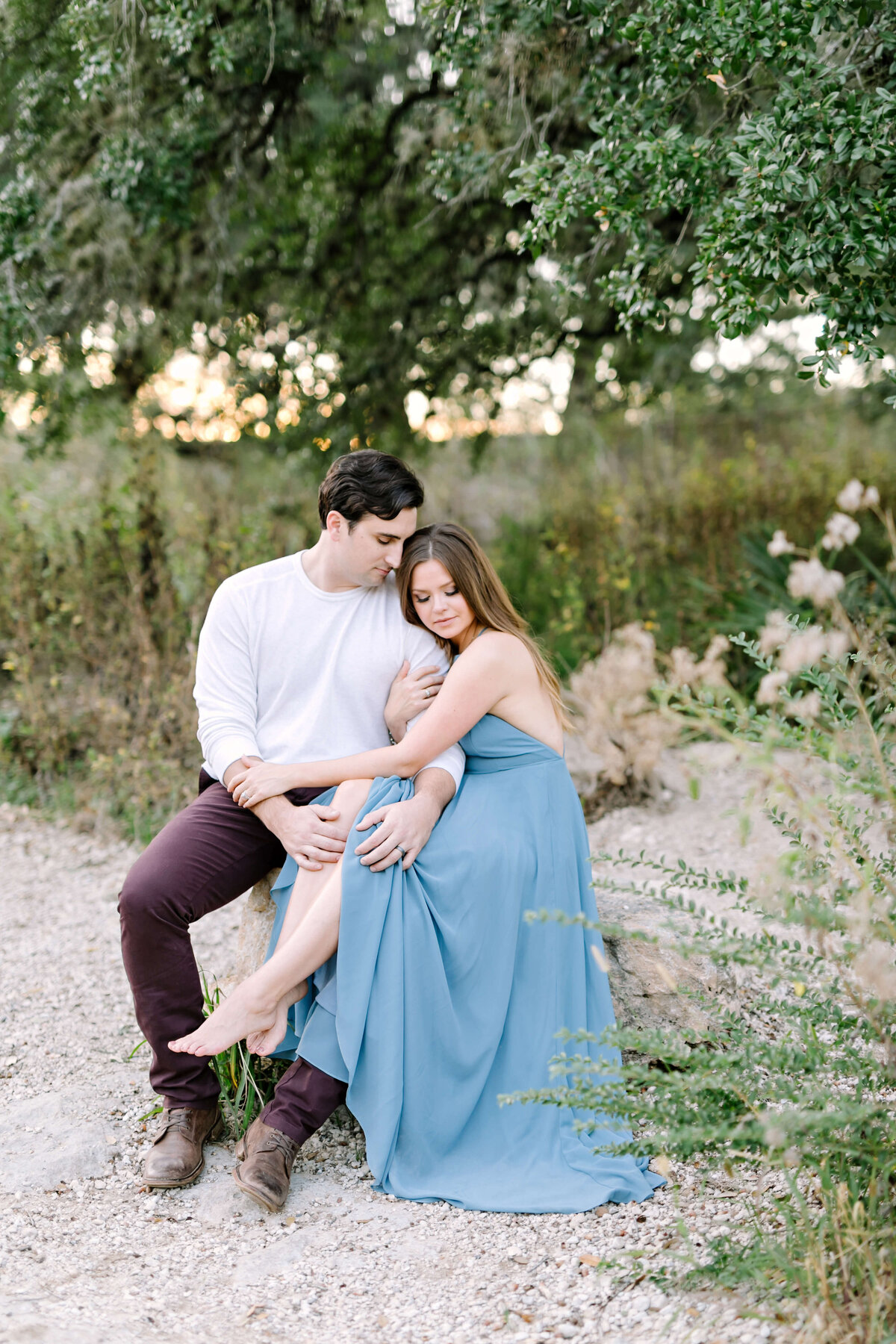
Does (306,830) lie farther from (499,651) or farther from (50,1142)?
(50,1142)

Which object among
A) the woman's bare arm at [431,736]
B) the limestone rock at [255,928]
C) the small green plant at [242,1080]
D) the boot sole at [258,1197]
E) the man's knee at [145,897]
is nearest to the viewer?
the boot sole at [258,1197]

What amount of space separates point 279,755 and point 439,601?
0.67 m

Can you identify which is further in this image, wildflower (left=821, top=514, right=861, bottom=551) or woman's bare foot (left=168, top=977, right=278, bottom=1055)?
woman's bare foot (left=168, top=977, right=278, bottom=1055)

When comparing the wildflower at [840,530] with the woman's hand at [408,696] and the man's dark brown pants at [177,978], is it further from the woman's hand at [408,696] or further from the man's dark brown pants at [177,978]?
the man's dark brown pants at [177,978]

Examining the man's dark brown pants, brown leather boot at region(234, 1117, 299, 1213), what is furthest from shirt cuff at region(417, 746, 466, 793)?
brown leather boot at region(234, 1117, 299, 1213)

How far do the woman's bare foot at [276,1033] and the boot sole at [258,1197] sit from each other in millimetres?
296

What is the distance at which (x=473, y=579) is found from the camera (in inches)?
118

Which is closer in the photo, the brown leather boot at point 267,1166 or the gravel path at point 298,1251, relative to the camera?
the gravel path at point 298,1251

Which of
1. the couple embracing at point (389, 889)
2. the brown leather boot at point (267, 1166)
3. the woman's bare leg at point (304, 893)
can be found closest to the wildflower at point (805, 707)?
the couple embracing at point (389, 889)

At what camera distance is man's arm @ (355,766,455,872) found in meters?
2.59

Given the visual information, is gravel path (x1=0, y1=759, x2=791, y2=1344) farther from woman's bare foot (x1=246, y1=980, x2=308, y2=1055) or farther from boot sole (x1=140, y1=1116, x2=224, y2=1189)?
woman's bare foot (x1=246, y1=980, x2=308, y2=1055)

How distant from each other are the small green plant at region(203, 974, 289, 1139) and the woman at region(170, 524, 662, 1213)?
0.48 feet

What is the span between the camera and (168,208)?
4.88m

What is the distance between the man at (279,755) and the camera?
259 centimetres
